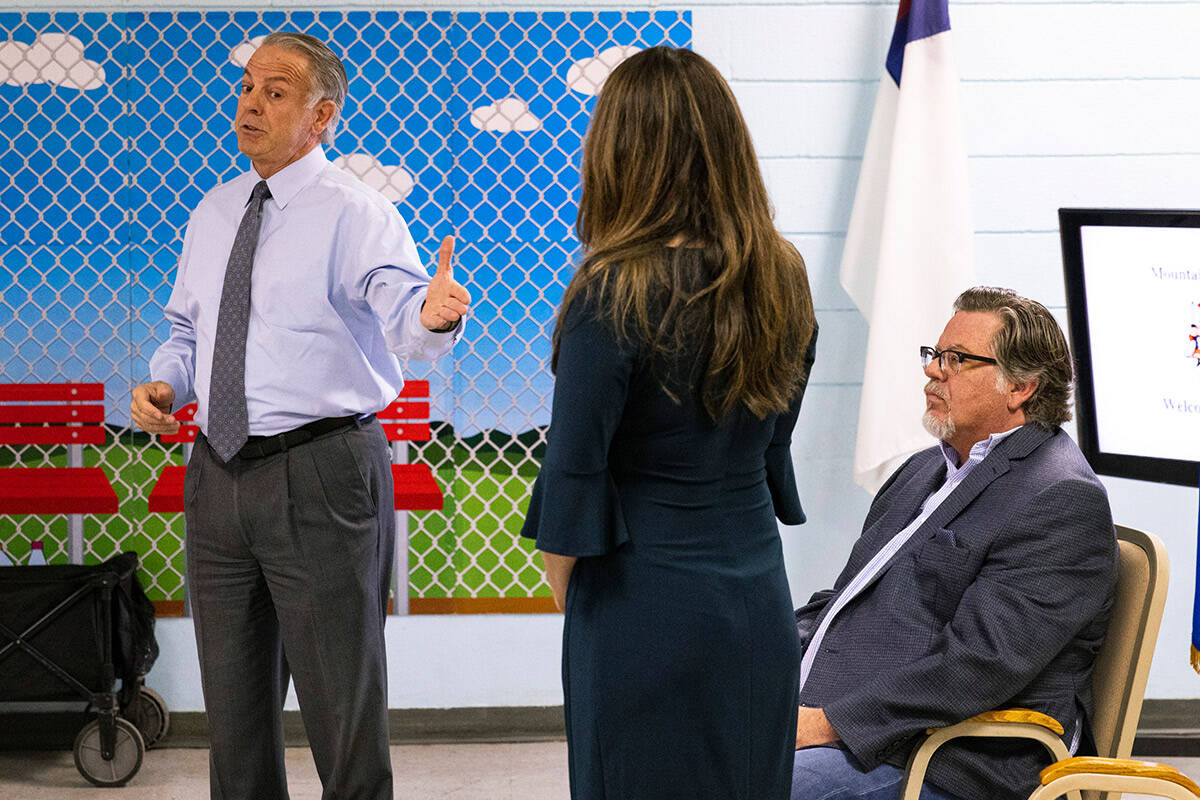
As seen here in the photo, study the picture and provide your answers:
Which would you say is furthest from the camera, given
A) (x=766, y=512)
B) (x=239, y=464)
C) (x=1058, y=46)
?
(x=1058, y=46)

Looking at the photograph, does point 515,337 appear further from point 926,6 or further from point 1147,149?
point 1147,149

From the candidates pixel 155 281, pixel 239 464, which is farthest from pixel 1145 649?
pixel 155 281

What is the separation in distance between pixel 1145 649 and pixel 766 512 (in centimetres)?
73

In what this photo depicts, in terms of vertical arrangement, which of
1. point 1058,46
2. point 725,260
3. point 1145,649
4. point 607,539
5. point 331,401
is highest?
point 1058,46

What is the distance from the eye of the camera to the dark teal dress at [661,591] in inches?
48.9

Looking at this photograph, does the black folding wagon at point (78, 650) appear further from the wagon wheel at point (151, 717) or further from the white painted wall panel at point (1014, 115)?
the white painted wall panel at point (1014, 115)

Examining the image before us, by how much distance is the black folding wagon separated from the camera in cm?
294

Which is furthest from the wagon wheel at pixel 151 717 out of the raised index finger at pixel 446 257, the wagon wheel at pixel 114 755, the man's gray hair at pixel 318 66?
the raised index finger at pixel 446 257

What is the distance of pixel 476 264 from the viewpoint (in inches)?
130

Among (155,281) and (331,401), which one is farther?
(155,281)

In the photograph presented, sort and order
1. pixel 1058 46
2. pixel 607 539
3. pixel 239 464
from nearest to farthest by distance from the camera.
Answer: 1. pixel 607 539
2. pixel 239 464
3. pixel 1058 46

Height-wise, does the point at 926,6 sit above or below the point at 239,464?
above

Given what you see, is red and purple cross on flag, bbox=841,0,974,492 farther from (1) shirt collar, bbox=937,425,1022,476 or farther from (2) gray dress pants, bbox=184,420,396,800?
(2) gray dress pants, bbox=184,420,396,800

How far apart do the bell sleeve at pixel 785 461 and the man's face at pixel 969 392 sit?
583mm
